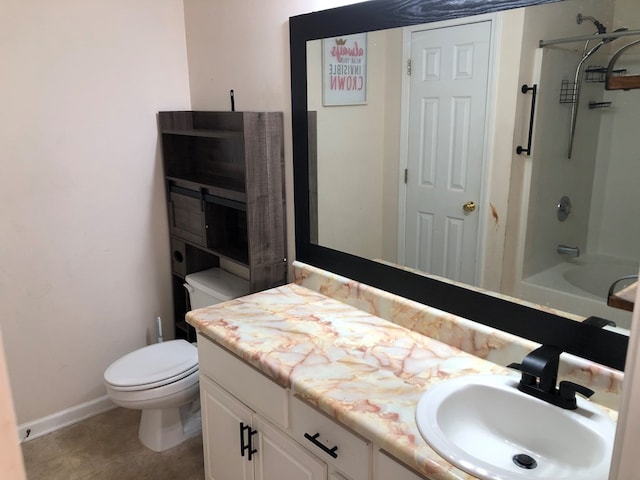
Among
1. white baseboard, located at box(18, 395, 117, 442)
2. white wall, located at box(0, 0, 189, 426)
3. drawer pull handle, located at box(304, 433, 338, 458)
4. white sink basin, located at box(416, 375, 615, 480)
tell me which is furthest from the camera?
white baseboard, located at box(18, 395, 117, 442)

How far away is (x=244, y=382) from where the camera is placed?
1696mm

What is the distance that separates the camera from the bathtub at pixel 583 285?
1.31 m

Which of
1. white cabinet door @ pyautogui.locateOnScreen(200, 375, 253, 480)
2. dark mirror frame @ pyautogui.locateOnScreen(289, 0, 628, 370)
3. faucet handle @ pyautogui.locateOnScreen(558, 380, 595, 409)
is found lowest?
white cabinet door @ pyautogui.locateOnScreen(200, 375, 253, 480)

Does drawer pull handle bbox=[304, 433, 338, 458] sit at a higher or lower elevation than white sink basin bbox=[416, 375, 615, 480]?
lower

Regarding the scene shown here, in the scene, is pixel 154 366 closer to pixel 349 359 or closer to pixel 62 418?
pixel 62 418

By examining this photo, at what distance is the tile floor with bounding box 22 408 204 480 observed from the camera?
2.25 metres

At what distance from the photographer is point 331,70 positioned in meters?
1.96

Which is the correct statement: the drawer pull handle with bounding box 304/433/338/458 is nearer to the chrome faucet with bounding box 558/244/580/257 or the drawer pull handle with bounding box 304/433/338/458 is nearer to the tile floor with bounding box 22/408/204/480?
the chrome faucet with bounding box 558/244/580/257

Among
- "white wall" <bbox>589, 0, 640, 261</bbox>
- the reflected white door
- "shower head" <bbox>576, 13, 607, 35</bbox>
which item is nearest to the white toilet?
the reflected white door

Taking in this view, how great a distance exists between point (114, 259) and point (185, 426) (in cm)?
89

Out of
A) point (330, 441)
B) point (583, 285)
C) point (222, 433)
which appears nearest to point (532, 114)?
point (583, 285)

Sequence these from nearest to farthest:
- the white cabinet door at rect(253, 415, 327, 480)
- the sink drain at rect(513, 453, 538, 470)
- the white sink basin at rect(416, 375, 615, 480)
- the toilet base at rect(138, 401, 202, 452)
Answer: the white sink basin at rect(416, 375, 615, 480), the sink drain at rect(513, 453, 538, 470), the white cabinet door at rect(253, 415, 327, 480), the toilet base at rect(138, 401, 202, 452)

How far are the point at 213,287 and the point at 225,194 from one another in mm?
490

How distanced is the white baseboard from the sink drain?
7.08 ft
